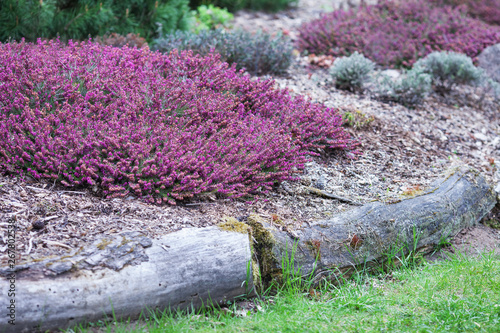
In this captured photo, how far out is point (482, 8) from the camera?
10.9 metres

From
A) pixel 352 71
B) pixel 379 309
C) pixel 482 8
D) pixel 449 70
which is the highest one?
pixel 482 8

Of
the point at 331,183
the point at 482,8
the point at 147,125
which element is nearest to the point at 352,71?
the point at 331,183

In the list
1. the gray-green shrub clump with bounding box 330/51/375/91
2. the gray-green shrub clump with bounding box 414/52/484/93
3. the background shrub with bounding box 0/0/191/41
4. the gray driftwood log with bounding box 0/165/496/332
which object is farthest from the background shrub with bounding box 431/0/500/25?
the gray driftwood log with bounding box 0/165/496/332

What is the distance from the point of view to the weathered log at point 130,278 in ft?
8.49

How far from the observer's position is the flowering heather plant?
3.58 m

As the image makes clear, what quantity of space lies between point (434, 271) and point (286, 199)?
1.37 m

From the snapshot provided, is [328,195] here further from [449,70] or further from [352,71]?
[449,70]

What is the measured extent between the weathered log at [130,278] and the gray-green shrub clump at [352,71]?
427cm

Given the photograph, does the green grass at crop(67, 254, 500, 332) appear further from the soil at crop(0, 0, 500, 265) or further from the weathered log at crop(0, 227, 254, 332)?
the soil at crop(0, 0, 500, 265)

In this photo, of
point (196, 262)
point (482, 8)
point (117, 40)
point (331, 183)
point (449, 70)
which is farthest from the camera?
point (482, 8)

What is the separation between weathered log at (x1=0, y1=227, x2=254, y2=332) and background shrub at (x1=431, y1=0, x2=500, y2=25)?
10076mm

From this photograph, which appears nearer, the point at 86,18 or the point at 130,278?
the point at 130,278

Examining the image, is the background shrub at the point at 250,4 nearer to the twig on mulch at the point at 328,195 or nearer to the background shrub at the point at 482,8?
the background shrub at the point at 482,8

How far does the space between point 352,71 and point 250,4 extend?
5.68m
